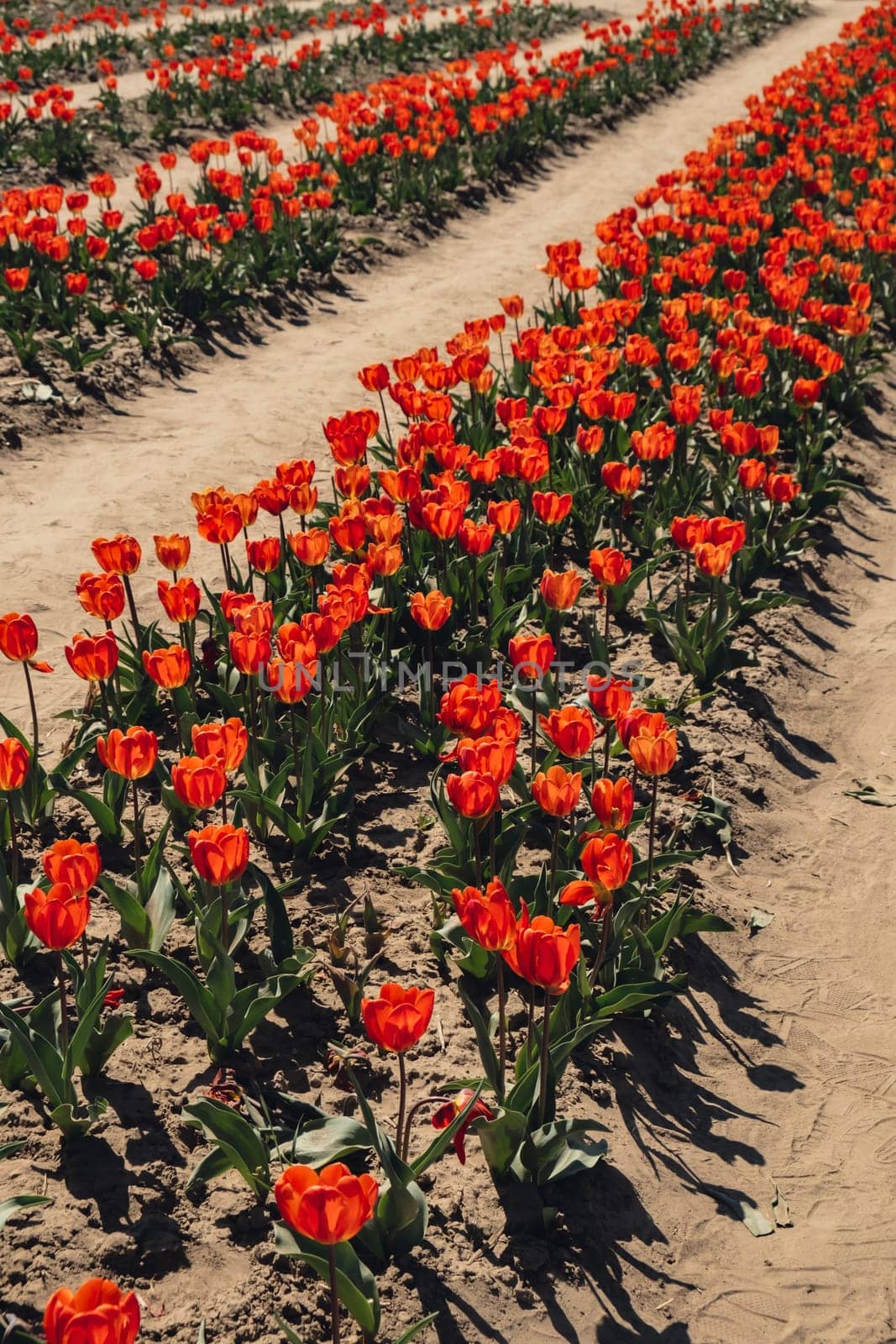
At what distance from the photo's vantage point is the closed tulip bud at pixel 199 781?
3.26 meters

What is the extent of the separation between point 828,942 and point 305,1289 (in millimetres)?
2207

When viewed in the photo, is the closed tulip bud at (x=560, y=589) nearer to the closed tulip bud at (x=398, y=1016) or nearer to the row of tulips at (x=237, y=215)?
the closed tulip bud at (x=398, y=1016)

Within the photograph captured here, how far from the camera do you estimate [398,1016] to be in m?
2.58

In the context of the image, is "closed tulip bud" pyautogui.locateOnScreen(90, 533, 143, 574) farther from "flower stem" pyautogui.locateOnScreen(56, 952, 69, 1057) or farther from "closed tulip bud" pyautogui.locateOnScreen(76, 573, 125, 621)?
"flower stem" pyautogui.locateOnScreen(56, 952, 69, 1057)

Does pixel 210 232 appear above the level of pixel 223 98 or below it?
below

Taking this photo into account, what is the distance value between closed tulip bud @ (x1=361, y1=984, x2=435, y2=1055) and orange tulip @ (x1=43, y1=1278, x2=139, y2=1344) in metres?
0.77

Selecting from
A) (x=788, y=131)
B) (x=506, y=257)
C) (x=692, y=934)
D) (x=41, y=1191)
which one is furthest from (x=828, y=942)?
(x=788, y=131)

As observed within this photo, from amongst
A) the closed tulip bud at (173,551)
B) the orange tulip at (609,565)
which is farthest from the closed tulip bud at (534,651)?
the closed tulip bud at (173,551)

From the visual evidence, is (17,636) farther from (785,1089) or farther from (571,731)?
(785,1089)

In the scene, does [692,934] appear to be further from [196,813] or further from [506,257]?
[506,257]

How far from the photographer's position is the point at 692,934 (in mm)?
4176

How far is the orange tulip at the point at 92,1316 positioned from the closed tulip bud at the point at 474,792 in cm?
152

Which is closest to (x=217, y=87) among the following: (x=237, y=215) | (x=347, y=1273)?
(x=237, y=215)

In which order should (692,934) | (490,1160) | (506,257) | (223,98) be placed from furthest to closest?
(223,98), (506,257), (692,934), (490,1160)
